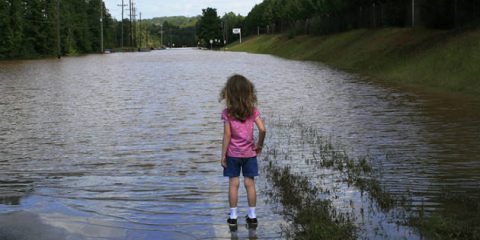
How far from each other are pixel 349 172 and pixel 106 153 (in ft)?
14.0

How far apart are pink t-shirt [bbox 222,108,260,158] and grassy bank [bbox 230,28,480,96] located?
15112mm

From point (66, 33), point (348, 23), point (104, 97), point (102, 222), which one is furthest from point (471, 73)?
point (66, 33)

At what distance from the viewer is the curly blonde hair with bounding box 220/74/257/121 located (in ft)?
20.1

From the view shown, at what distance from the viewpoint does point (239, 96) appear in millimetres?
6129

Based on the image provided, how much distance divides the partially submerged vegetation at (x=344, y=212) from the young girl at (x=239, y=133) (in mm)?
585

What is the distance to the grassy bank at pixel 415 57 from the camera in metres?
23.1

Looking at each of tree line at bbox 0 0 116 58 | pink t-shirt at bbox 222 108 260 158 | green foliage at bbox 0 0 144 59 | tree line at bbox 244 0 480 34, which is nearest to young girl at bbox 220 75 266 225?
pink t-shirt at bbox 222 108 260 158

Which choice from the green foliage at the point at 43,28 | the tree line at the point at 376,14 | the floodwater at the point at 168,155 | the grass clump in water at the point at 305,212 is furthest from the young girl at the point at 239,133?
the green foliage at the point at 43,28

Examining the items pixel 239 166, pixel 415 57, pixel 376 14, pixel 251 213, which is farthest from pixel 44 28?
pixel 251 213

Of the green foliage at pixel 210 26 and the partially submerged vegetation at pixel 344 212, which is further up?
the green foliage at pixel 210 26

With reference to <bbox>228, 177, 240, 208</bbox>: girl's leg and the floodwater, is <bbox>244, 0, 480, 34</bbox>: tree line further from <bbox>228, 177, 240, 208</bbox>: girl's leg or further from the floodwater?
<bbox>228, 177, 240, 208</bbox>: girl's leg

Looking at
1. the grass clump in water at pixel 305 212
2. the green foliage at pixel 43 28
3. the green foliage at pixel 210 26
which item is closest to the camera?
the grass clump in water at pixel 305 212

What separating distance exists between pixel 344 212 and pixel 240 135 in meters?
1.39

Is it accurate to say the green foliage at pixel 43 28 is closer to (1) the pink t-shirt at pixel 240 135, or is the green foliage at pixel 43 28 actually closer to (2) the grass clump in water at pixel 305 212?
(2) the grass clump in water at pixel 305 212
